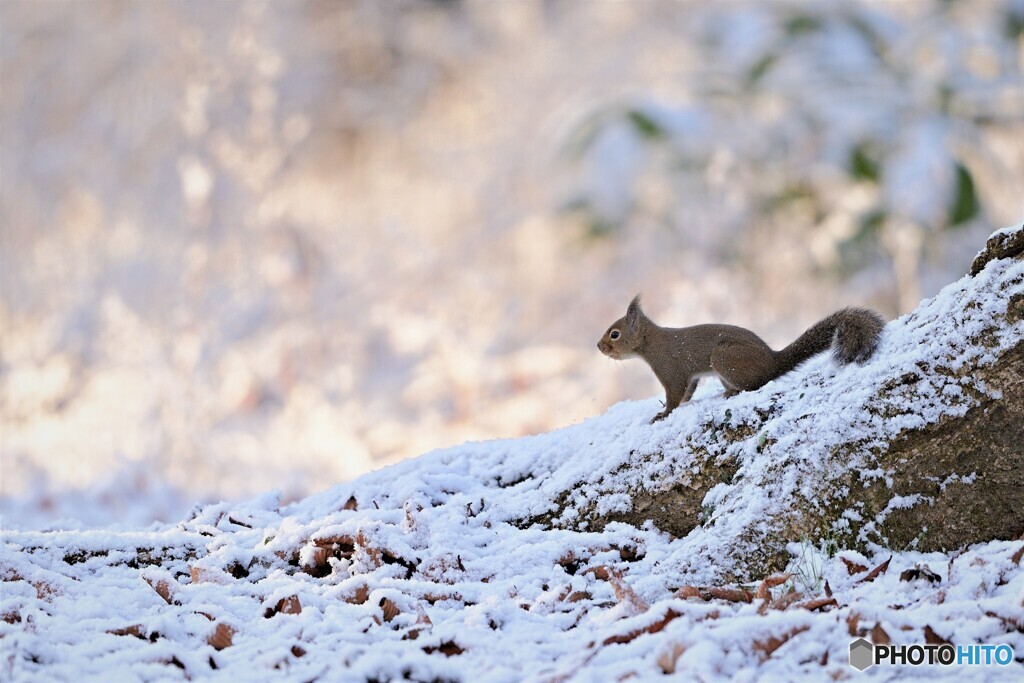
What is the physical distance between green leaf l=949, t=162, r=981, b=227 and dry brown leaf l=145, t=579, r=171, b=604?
6.15 m

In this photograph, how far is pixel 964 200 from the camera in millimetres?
7070

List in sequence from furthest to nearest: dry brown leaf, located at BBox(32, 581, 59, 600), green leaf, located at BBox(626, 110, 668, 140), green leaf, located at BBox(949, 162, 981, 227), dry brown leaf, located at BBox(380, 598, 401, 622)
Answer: green leaf, located at BBox(626, 110, 668, 140)
green leaf, located at BBox(949, 162, 981, 227)
dry brown leaf, located at BBox(32, 581, 59, 600)
dry brown leaf, located at BBox(380, 598, 401, 622)

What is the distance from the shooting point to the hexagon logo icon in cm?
171

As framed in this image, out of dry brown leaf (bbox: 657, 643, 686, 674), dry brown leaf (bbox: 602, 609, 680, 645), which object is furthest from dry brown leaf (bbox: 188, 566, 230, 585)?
dry brown leaf (bbox: 657, 643, 686, 674)

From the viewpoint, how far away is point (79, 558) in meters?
2.61

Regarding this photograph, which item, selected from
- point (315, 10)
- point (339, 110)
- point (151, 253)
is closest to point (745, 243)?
point (339, 110)

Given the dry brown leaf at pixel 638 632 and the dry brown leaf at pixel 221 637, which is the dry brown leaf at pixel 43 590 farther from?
the dry brown leaf at pixel 638 632

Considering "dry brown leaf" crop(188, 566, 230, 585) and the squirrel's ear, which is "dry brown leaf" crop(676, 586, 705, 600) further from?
the squirrel's ear

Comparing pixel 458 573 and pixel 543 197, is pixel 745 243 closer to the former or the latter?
pixel 543 197

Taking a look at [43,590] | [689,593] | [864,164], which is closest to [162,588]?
[43,590]

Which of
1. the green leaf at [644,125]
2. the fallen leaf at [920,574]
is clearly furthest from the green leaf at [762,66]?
the fallen leaf at [920,574]

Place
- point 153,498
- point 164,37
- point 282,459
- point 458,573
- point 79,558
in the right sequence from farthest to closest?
1. point 164,37
2. point 282,459
3. point 153,498
4. point 79,558
5. point 458,573

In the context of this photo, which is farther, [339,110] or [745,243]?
[339,110]

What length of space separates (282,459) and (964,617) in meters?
7.82
